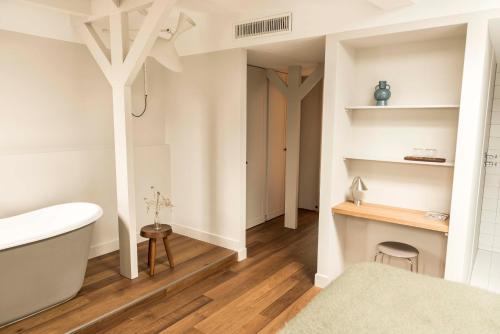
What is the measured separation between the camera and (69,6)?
273 cm

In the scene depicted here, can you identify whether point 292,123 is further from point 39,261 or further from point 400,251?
point 39,261

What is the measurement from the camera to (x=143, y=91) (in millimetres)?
3926

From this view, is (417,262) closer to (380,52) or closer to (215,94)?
(380,52)

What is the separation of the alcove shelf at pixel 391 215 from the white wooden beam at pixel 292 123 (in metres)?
1.60

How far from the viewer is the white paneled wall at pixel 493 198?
3933mm

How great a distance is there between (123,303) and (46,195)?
4.08ft

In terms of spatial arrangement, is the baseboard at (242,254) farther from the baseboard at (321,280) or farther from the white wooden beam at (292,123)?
the white wooden beam at (292,123)

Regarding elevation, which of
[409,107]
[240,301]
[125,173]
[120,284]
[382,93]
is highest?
[382,93]

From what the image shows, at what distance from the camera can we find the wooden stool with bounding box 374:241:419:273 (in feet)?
8.86

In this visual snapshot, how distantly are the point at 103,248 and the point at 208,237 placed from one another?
109 cm

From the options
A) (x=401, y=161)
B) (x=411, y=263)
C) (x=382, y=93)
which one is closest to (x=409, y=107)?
(x=382, y=93)

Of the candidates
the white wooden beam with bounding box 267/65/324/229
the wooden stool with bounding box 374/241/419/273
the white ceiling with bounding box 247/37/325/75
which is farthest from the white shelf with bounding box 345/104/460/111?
the white wooden beam with bounding box 267/65/324/229

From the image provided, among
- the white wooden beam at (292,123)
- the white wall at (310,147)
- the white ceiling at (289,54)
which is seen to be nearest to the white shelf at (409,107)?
the white ceiling at (289,54)

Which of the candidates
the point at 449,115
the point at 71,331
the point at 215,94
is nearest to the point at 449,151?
the point at 449,115
